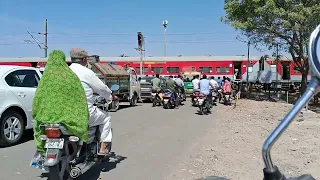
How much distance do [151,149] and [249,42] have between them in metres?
18.9

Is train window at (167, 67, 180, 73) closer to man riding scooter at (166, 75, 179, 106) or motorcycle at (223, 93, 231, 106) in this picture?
motorcycle at (223, 93, 231, 106)

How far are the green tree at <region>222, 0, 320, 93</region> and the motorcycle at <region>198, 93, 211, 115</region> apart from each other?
617 cm

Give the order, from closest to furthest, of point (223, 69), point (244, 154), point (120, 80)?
1. point (244, 154)
2. point (120, 80)
3. point (223, 69)

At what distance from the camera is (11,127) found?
8.23 meters

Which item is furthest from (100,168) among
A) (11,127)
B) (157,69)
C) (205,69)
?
(157,69)

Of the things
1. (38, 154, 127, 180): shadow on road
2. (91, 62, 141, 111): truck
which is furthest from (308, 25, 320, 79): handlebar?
(91, 62, 141, 111): truck

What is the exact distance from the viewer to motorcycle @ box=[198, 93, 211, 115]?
15.8m

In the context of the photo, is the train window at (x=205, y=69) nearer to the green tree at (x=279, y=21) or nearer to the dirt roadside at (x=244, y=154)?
the green tree at (x=279, y=21)

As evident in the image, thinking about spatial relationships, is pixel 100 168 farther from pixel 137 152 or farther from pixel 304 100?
pixel 304 100

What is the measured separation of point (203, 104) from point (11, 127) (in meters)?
9.25

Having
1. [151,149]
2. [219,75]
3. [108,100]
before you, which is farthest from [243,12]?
[108,100]

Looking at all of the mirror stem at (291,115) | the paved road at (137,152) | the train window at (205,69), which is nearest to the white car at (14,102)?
the paved road at (137,152)

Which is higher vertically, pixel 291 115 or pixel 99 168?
pixel 291 115

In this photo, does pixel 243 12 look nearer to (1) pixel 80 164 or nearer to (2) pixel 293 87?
(2) pixel 293 87
